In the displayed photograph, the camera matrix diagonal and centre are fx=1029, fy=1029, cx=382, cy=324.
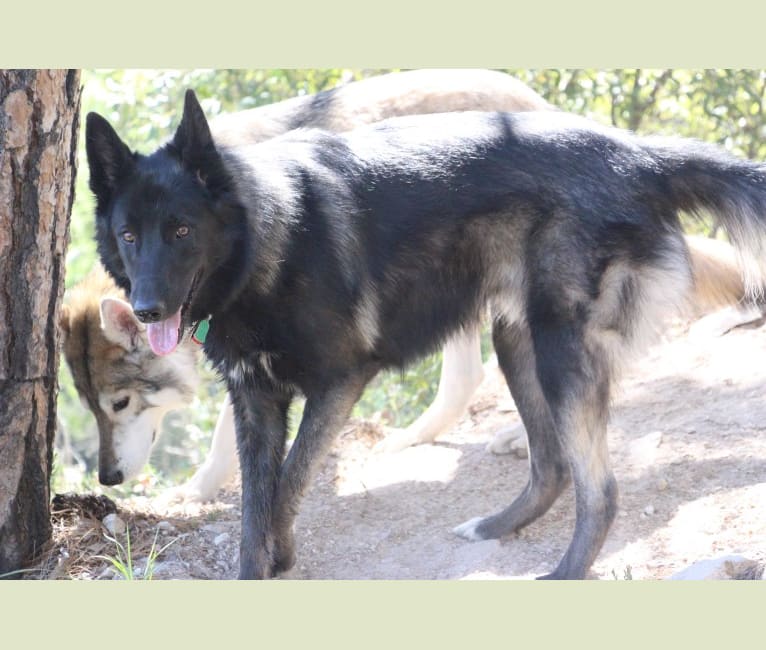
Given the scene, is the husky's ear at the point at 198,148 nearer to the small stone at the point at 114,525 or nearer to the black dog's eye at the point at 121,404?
the small stone at the point at 114,525

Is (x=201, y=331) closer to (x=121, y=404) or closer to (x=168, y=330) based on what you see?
(x=168, y=330)

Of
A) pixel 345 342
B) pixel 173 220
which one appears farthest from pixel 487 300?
pixel 173 220

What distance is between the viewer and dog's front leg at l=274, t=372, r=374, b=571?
15.2 feet

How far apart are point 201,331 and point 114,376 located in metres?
1.69

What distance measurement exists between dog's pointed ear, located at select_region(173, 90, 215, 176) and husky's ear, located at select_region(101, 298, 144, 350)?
1.78m

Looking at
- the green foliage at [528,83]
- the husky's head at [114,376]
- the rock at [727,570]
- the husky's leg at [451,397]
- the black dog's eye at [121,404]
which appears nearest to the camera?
the rock at [727,570]

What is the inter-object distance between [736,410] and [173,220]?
11.2 feet

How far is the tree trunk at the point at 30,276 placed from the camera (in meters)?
4.42

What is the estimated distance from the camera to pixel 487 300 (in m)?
4.82

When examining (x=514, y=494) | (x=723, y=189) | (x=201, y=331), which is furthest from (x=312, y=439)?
(x=723, y=189)

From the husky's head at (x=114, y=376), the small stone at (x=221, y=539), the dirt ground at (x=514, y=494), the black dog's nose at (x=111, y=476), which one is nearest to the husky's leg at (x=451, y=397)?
the dirt ground at (x=514, y=494)

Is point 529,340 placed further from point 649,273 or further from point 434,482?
point 434,482

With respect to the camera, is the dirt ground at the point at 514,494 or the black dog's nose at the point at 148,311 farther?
the dirt ground at the point at 514,494

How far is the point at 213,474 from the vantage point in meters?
6.27
